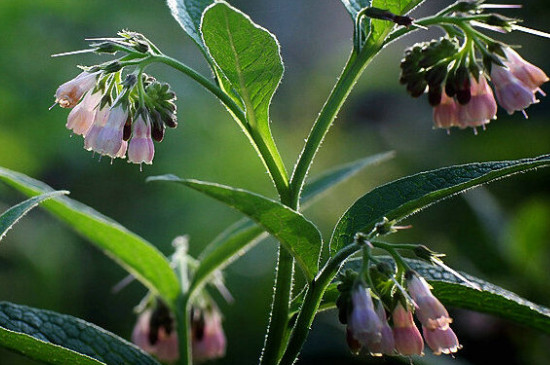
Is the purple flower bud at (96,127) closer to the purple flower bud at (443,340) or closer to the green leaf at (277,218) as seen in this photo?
the green leaf at (277,218)

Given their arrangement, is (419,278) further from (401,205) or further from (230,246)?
(230,246)

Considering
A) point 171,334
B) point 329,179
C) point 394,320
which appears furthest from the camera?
point 171,334

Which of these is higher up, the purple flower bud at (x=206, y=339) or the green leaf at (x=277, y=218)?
the green leaf at (x=277, y=218)

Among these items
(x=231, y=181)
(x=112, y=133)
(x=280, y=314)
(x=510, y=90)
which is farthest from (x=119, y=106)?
(x=231, y=181)

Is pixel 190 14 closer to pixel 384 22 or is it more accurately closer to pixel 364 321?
pixel 384 22

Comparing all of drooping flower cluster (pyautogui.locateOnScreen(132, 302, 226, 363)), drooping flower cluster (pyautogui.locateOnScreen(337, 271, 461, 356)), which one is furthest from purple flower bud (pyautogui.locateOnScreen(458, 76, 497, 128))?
drooping flower cluster (pyautogui.locateOnScreen(132, 302, 226, 363))

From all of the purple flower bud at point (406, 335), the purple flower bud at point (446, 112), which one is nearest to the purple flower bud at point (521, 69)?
the purple flower bud at point (446, 112)
